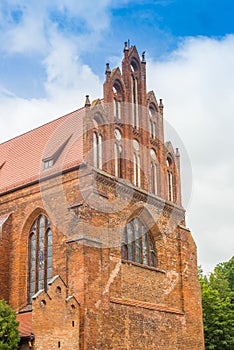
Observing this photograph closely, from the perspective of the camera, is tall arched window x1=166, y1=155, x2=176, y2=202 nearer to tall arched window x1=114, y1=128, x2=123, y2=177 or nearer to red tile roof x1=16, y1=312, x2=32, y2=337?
tall arched window x1=114, y1=128, x2=123, y2=177

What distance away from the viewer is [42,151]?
28672 mm

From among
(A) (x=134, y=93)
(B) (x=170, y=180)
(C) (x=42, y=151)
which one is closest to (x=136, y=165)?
(B) (x=170, y=180)

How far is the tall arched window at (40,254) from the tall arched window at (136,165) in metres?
4.58

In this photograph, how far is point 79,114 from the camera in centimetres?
2930

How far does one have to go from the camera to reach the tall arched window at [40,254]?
24.8 metres

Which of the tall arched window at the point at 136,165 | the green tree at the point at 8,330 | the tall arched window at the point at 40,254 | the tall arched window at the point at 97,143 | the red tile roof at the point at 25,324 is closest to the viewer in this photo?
the green tree at the point at 8,330

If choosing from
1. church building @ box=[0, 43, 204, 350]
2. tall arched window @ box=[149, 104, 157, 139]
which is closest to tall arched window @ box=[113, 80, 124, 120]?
church building @ box=[0, 43, 204, 350]

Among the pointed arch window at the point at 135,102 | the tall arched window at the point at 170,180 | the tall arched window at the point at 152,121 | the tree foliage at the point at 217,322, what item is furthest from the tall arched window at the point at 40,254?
the tree foliage at the point at 217,322

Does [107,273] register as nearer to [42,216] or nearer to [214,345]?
[42,216]

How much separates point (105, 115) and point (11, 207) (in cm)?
590

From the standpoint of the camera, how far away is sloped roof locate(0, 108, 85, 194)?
85.3ft

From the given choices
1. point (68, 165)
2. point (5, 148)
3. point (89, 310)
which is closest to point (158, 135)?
point (68, 165)

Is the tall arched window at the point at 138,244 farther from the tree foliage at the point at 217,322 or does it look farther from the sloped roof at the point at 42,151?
the tree foliage at the point at 217,322

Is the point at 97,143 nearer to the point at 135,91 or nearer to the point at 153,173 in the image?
the point at 153,173
